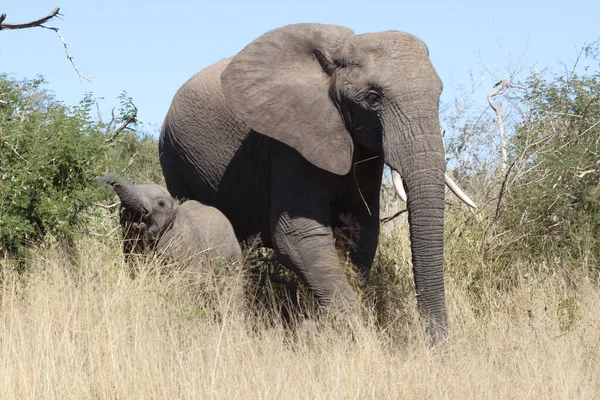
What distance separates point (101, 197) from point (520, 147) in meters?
3.72

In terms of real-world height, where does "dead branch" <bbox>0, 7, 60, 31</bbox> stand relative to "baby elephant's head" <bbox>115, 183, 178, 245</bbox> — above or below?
above

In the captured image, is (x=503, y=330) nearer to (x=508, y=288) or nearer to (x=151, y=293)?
(x=508, y=288)

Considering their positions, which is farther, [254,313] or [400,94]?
[254,313]

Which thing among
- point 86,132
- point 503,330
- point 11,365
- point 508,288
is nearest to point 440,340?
point 503,330

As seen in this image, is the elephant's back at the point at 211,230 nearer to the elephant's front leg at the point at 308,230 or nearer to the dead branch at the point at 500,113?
the elephant's front leg at the point at 308,230

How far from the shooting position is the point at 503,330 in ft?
22.6

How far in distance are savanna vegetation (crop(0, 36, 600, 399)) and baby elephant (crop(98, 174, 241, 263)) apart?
0.15 metres

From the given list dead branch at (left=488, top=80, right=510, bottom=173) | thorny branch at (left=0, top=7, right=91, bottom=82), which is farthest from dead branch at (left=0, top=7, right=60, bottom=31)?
dead branch at (left=488, top=80, right=510, bottom=173)

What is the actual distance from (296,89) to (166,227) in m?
1.26

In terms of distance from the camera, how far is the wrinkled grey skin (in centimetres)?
619

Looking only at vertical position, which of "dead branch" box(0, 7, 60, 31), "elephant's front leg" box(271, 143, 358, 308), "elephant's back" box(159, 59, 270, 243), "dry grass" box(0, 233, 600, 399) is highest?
"dead branch" box(0, 7, 60, 31)

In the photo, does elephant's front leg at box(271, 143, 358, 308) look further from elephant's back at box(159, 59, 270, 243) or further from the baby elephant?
elephant's back at box(159, 59, 270, 243)

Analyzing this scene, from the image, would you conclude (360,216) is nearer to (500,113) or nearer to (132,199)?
(132,199)

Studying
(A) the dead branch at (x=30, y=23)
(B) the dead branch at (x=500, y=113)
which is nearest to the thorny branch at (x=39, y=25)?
(A) the dead branch at (x=30, y=23)
